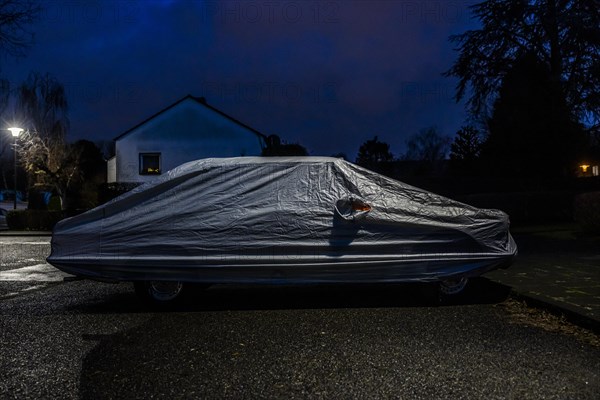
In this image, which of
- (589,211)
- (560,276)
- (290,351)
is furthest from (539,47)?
(290,351)

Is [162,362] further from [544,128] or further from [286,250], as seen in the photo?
[544,128]

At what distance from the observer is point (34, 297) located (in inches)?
270

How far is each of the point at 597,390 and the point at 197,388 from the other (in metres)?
2.61

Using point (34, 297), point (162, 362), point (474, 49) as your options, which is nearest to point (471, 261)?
point (162, 362)

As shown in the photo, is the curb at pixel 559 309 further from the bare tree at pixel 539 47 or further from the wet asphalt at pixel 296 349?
the bare tree at pixel 539 47

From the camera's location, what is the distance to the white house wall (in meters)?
34.2

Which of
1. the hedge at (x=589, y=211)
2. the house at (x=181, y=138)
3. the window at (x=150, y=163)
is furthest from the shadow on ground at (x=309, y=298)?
the window at (x=150, y=163)

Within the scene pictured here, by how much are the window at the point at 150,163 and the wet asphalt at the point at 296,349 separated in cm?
2872

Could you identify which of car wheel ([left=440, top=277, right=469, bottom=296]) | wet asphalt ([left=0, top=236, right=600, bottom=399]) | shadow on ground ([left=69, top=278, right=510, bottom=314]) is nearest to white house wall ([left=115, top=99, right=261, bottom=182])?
shadow on ground ([left=69, top=278, right=510, bottom=314])

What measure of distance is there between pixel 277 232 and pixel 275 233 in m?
0.02

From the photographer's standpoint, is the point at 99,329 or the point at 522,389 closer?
the point at 522,389

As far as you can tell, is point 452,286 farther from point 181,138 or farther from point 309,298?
point 181,138

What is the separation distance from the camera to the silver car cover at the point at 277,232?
564 cm

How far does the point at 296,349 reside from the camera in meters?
4.24
